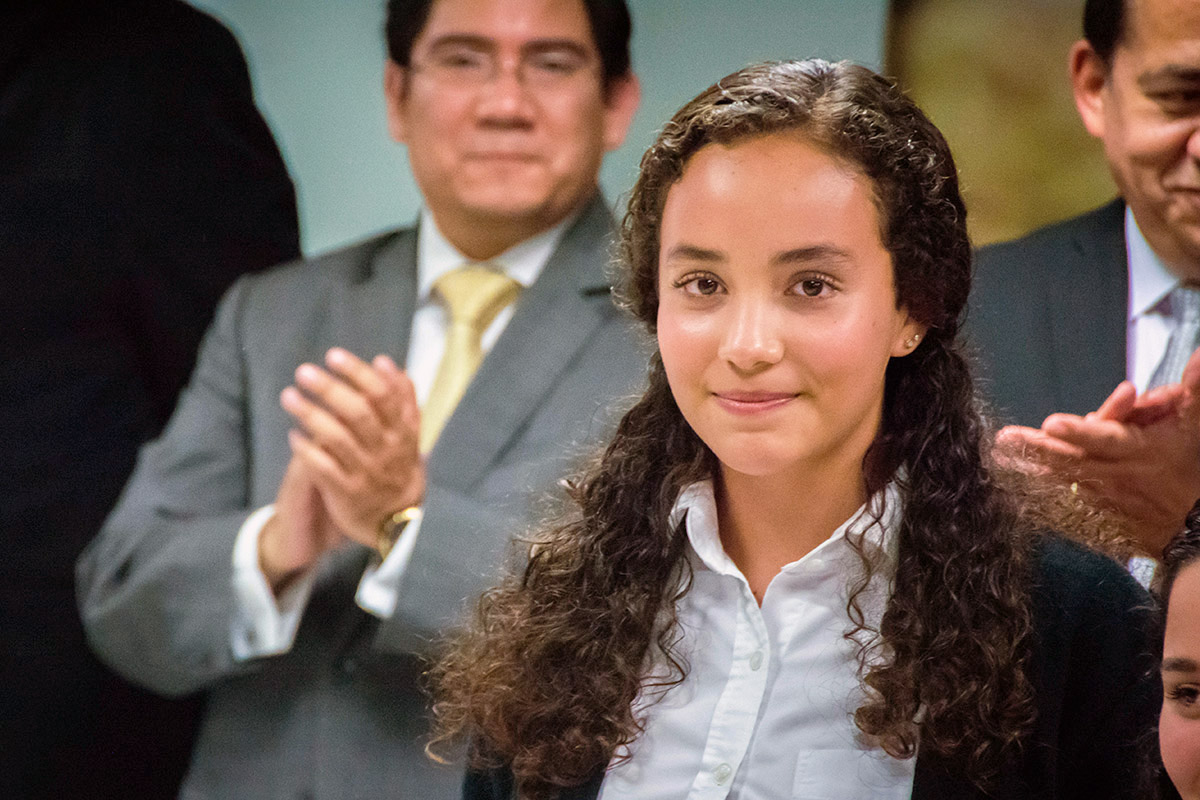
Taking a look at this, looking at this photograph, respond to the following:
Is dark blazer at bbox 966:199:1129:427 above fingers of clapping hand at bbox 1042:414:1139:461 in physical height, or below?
above

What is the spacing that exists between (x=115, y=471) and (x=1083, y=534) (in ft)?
4.35

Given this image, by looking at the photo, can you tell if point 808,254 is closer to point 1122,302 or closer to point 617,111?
point 1122,302

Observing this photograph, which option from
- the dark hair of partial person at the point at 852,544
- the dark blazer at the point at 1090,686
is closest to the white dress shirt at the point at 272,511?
the dark hair of partial person at the point at 852,544

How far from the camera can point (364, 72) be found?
75.2 inches

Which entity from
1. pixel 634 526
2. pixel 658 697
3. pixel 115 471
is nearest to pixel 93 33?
pixel 115 471

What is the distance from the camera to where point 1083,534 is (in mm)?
Result: 1174

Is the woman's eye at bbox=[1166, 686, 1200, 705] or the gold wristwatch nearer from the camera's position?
the woman's eye at bbox=[1166, 686, 1200, 705]

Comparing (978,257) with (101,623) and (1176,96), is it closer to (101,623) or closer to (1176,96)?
(1176,96)

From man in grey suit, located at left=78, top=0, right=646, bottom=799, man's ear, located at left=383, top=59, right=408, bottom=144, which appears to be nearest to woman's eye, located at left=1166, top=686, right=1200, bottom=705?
man in grey suit, located at left=78, top=0, right=646, bottom=799

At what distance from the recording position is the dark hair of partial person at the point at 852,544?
1087 millimetres

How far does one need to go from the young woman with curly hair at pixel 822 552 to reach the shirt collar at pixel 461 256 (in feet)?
1.77

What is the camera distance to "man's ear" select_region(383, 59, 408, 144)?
6.05 feet

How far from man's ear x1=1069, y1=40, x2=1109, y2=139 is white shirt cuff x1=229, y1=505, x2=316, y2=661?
3.44ft

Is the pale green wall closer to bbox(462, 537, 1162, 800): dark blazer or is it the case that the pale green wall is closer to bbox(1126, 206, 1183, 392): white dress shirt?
bbox(1126, 206, 1183, 392): white dress shirt
